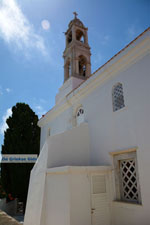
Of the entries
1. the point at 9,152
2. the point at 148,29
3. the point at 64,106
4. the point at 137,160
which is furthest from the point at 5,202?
the point at 148,29

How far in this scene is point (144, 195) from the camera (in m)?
5.59

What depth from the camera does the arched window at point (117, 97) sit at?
740cm

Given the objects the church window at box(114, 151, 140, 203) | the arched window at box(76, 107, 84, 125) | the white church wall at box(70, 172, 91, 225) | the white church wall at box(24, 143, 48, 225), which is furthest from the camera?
the arched window at box(76, 107, 84, 125)

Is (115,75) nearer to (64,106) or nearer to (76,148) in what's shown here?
(76,148)

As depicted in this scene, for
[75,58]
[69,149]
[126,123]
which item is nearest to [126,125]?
[126,123]

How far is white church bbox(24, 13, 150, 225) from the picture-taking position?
5895mm

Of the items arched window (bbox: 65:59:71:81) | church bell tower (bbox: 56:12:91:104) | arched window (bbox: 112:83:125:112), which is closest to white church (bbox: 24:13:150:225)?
arched window (bbox: 112:83:125:112)

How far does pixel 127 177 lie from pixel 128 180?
107 mm

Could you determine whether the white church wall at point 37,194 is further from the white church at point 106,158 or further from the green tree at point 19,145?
the green tree at point 19,145

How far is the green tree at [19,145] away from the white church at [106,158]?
4552mm

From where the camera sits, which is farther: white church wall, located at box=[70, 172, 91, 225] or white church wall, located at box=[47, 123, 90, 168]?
white church wall, located at box=[47, 123, 90, 168]

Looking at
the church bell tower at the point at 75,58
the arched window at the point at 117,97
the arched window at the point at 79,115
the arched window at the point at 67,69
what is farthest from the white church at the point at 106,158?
the arched window at the point at 67,69

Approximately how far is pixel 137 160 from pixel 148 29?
4634mm

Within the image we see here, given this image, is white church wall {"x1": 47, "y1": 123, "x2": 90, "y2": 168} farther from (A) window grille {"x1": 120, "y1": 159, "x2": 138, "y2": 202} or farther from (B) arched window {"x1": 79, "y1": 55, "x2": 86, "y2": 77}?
(B) arched window {"x1": 79, "y1": 55, "x2": 86, "y2": 77}
